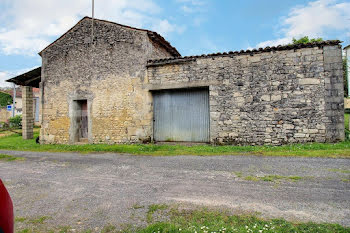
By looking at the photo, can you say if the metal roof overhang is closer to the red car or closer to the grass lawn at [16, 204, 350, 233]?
the grass lawn at [16, 204, 350, 233]

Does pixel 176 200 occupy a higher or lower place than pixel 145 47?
lower

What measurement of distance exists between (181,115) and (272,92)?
3695 millimetres

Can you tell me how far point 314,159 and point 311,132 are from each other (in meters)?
2.35

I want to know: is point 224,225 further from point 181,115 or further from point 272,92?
point 181,115

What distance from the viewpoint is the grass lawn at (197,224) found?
2.30 m

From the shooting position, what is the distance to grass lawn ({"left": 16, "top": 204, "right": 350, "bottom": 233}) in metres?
2.30

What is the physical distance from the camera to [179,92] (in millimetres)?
9203

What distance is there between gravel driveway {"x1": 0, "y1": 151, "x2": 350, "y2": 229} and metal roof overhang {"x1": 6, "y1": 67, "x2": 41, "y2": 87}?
26.8ft

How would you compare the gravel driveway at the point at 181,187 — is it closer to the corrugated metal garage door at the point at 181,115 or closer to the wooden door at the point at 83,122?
the corrugated metal garage door at the point at 181,115

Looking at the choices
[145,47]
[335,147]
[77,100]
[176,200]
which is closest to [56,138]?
[77,100]

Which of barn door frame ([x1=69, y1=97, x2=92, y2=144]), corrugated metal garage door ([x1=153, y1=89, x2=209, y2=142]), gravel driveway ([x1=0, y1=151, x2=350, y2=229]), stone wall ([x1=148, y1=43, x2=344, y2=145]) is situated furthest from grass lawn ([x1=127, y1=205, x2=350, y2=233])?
barn door frame ([x1=69, y1=97, x2=92, y2=144])

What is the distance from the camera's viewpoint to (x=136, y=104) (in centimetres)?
941

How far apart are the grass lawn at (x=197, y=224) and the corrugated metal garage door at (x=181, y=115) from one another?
20.0ft

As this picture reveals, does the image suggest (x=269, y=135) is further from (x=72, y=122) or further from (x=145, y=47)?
(x=72, y=122)
